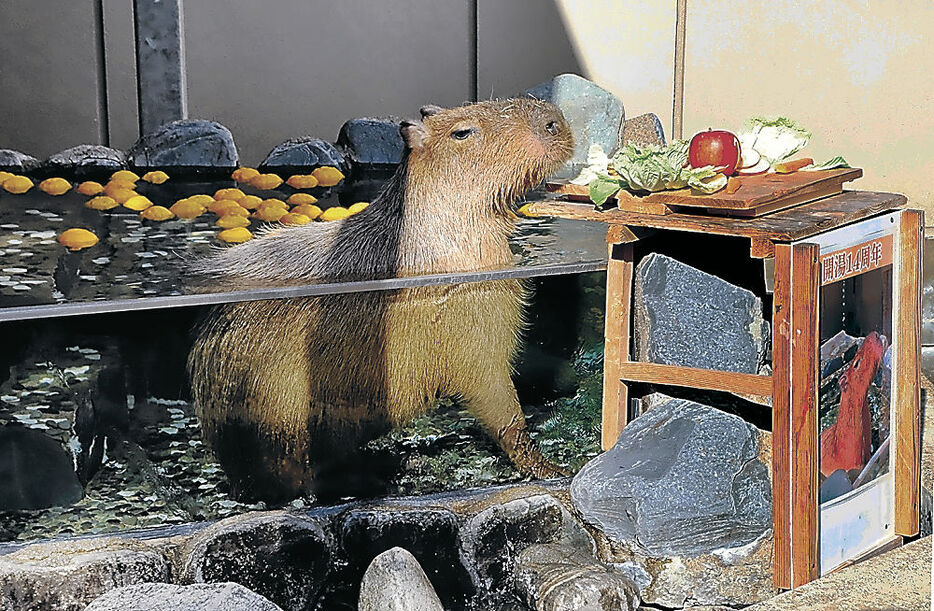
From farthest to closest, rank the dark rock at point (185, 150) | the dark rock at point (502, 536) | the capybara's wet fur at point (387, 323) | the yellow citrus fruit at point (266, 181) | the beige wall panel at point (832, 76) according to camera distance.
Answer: the beige wall panel at point (832, 76) < the dark rock at point (185, 150) < the yellow citrus fruit at point (266, 181) < the dark rock at point (502, 536) < the capybara's wet fur at point (387, 323)

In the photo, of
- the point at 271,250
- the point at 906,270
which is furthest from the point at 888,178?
the point at 271,250

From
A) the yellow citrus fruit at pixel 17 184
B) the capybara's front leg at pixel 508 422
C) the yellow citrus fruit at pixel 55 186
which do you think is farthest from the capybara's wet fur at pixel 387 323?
the yellow citrus fruit at pixel 17 184

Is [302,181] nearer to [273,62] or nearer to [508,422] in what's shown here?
[273,62]

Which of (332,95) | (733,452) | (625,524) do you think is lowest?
(625,524)

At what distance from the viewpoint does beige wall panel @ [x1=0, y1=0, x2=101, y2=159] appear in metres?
4.86

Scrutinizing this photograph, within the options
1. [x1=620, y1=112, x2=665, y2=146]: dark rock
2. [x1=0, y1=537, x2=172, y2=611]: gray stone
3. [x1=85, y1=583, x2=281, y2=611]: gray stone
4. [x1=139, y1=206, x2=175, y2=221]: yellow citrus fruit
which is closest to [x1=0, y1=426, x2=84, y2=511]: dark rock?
[x1=0, y1=537, x2=172, y2=611]: gray stone

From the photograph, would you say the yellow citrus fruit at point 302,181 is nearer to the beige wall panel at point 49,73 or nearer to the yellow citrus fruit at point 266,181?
the yellow citrus fruit at point 266,181

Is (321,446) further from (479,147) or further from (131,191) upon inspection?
(131,191)

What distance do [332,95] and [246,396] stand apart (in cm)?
203

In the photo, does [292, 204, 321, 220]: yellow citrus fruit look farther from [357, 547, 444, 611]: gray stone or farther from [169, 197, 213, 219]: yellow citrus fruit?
[357, 547, 444, 611]: gray stone

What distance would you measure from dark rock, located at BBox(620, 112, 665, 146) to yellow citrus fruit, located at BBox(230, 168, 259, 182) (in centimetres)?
156

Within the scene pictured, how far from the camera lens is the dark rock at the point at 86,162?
4539 mm

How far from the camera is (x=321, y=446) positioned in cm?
315

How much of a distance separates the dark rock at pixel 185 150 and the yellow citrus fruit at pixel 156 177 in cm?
4
